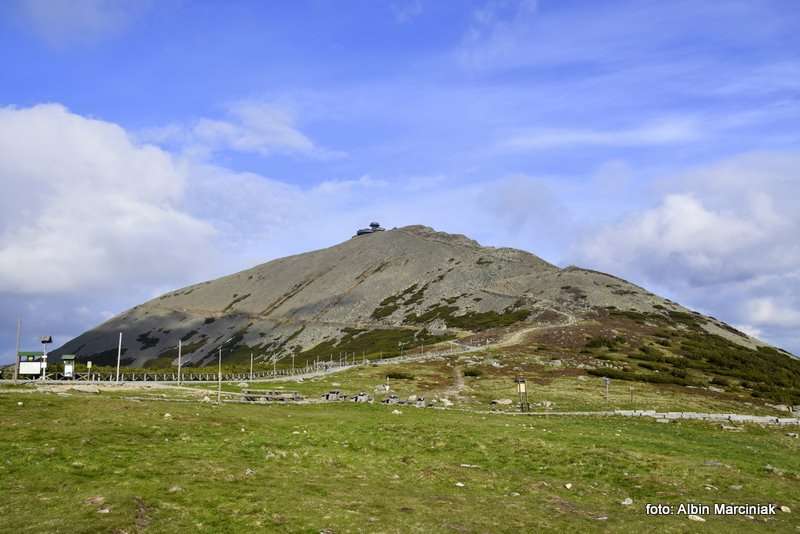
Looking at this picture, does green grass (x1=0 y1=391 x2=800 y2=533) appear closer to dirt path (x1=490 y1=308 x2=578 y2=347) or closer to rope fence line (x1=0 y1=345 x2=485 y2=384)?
rope fence line (x1=0 y1=345 x2=485 y2=384)

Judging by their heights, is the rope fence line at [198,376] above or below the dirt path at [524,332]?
below

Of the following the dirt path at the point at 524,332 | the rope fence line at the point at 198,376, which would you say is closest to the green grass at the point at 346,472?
the rope fence line at the point at 198,376

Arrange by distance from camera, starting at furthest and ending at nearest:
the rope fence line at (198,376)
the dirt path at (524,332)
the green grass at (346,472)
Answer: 1. the dirt path at (524,332)
2. the rope fence line at (198,376)
3. the green grass at (346,472)

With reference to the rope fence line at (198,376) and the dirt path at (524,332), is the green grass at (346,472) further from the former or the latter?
the dirt path at (524,332)

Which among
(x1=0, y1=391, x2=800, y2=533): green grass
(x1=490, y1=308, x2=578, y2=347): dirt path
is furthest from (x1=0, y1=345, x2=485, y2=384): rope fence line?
(x1=0, y1=391, x2=800, y2=533): green grass

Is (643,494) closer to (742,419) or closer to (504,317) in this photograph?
(742,419)

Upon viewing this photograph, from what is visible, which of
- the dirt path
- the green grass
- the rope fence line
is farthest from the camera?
the dirt path

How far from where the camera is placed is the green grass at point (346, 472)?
2153cm

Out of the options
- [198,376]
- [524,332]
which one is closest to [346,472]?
[198,376]

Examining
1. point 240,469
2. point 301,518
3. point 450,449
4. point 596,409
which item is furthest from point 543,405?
point 301,518

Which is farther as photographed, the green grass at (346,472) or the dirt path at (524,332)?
the dirt path at (524,332)

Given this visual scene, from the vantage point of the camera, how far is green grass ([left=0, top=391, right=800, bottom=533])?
70.6 ft

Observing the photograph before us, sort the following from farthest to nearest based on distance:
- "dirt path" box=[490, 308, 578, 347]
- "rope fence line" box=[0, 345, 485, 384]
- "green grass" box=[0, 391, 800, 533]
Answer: "dirt path" box=[490, 308, 578, 347], "rope fence line" box=[0, 345, 485, 384], "green grass" box=[0, 391, 800, 533]

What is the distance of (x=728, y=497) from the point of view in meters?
28.0
